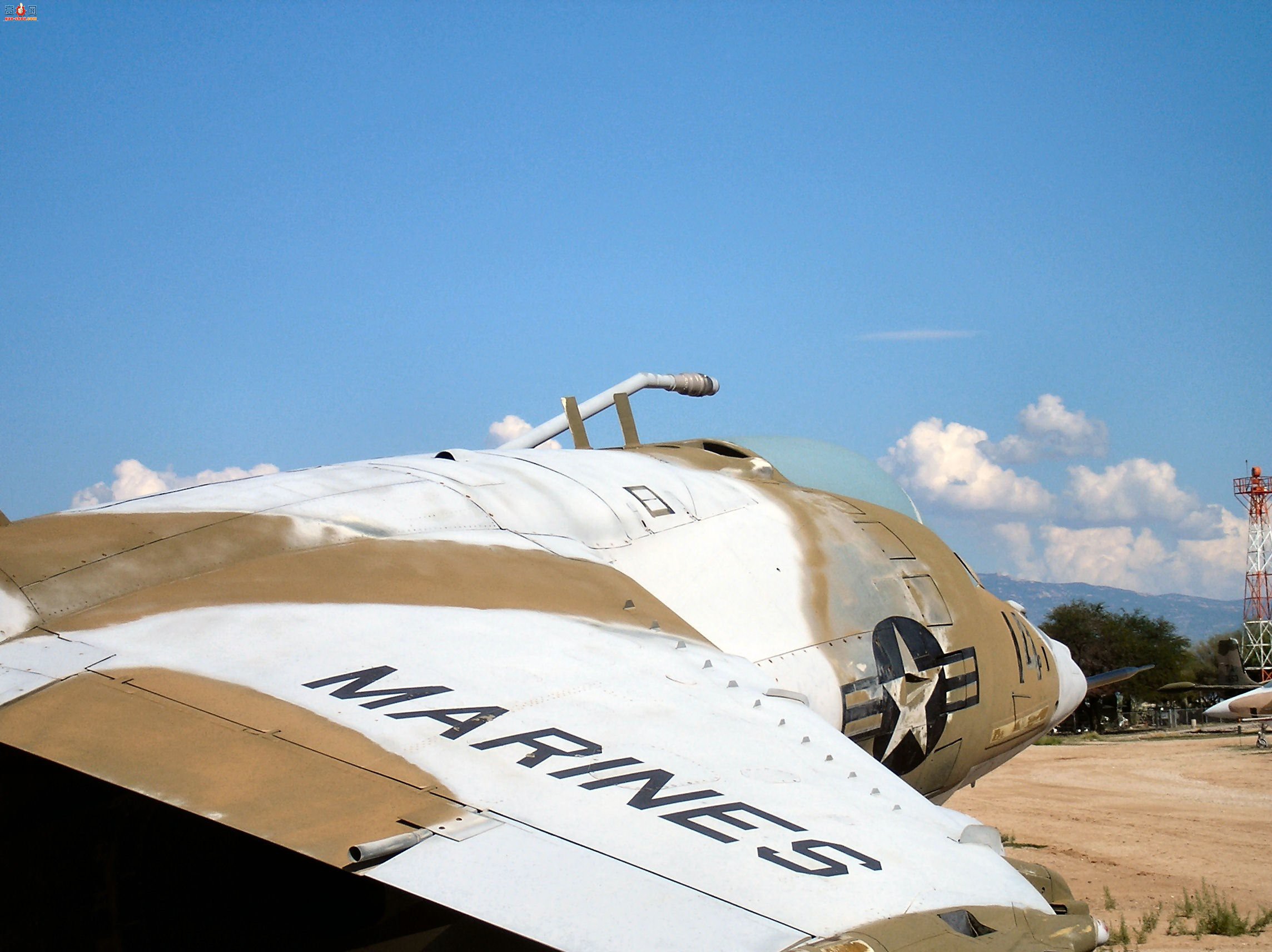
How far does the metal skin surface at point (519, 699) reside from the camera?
2.70 metres

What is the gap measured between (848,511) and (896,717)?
151 cm

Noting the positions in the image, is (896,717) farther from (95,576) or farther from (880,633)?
(95,576)

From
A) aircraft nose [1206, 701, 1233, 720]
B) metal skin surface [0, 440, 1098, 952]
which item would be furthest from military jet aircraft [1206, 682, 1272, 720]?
metal skin surface [0, 440, 1098, 952]

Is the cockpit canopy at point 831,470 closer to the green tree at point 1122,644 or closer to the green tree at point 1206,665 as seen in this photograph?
the green tree at point 1122,644

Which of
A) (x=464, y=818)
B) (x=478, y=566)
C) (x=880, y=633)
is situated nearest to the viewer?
(x=464, y=818)

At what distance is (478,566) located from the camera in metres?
4.76

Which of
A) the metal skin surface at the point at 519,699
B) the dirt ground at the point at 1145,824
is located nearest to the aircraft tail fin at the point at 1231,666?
the dirt ground at the point at 1145,824

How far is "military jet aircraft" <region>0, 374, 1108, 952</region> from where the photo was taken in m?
2.70

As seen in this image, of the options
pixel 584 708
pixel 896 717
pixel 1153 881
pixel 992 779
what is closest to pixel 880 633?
pixel 896 717

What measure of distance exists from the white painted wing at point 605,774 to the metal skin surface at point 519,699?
0.01 metres

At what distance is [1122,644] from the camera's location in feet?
166

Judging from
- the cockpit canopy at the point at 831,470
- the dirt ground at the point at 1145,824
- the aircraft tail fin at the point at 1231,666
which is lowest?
the aircraft tail fin at the point at 1231,666

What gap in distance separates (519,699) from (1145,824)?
54.4 feet

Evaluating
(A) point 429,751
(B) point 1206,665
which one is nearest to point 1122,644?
(B) point 1206,665
